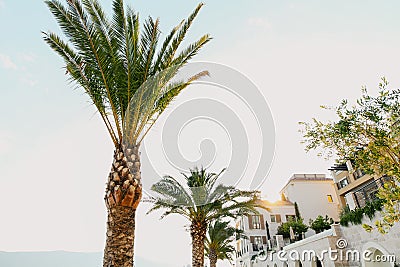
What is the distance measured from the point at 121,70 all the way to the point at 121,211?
374cm

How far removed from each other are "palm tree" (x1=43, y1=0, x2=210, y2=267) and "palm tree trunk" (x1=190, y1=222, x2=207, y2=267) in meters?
8.28

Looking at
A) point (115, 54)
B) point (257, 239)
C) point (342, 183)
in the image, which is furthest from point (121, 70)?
point (257, 239)

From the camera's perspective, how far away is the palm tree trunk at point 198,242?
13.3 meters

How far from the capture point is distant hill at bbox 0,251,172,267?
451 feet

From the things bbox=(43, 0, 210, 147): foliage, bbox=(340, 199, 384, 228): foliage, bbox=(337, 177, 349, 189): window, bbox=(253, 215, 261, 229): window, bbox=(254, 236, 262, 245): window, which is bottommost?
bbox=(340, 199, 384, 228): foliage

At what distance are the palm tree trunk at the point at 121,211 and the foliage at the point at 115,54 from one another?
0.94m

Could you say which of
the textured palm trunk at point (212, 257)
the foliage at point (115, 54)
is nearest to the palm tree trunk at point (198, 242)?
the foliage at point (115, 54)

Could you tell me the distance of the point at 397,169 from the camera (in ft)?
19.4

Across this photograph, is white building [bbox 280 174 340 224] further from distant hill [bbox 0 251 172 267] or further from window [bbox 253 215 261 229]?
distant hill [bbox 0 251 172 267]

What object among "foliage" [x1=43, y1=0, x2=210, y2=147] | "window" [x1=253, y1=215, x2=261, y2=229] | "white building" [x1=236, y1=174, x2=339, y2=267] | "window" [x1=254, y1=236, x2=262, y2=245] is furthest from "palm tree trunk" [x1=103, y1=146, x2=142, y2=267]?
"window" [x1=253, y1=215, x2=261, y2=229]

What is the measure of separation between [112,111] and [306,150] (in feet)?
18.9

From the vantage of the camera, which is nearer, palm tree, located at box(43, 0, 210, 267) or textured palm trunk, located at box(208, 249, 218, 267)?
palm tree, located at box(43, 0, 210, 267)

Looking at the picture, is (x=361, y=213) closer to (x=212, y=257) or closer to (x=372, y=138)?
(x=372, y=138)

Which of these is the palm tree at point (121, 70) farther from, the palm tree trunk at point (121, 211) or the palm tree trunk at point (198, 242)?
the palm tree trunk at point (198, 242)
